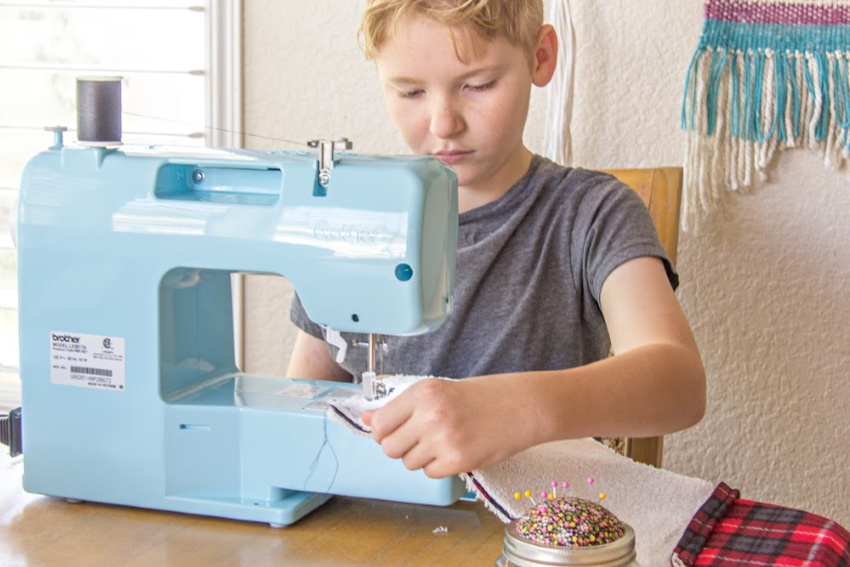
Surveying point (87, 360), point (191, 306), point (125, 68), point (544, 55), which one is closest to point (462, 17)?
point (544, 55)

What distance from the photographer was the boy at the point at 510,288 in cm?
95

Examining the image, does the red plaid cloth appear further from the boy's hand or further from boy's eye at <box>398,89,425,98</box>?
boy's eye at <box>398,89,425,98</box>

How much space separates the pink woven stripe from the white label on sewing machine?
3.65 ft

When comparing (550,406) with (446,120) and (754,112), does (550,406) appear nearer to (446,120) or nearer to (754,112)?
(446,120)

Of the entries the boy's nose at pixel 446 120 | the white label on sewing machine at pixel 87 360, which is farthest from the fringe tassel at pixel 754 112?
the white label on sewing machine at pixel 87 360

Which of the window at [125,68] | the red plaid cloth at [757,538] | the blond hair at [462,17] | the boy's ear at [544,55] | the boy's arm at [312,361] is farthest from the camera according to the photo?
the window at [125,68]

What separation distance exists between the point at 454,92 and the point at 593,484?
18.9 inches

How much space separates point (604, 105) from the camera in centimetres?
187

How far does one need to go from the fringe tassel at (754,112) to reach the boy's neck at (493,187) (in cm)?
46

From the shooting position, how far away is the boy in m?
0.95

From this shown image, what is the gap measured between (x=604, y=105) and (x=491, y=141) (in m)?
0.60

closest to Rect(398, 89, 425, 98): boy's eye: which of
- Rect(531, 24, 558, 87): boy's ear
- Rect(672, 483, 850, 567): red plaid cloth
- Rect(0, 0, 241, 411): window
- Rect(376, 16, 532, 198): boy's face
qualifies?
Rect(376, 16, 532, 198): boy's face

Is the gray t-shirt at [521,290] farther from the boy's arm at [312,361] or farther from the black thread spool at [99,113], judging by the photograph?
the black thread spool at [99,113]

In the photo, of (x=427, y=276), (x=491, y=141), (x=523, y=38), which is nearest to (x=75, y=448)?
(x=427, y=276)
